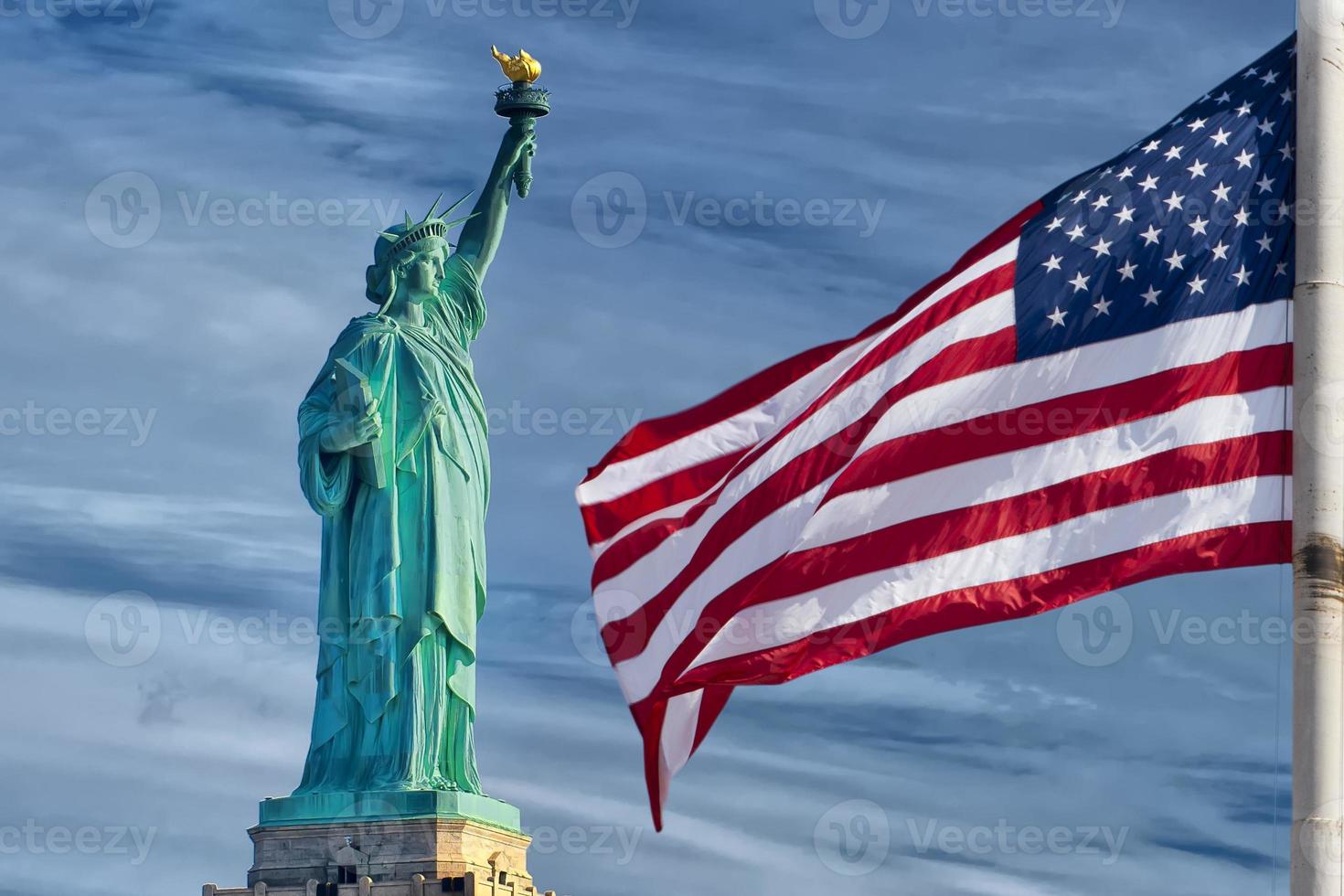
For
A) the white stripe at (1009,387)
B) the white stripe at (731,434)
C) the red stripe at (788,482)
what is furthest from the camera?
the white stripe at (731,434)

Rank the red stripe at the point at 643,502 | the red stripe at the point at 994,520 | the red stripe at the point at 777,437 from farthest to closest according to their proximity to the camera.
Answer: the red stripe at the point at 643,502 → the red stripe at the point at 777,437 → the red stripe at the point at 994,520

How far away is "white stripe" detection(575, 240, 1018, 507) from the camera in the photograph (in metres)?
16.6

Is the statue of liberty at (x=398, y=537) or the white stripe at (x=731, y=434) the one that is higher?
the statue of liberty at (x=398, y=537)

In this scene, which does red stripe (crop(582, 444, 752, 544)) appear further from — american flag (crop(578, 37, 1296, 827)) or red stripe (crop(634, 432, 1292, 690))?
red stripe (crop(634, 432, 1292, 690))

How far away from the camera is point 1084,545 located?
15.0 meters

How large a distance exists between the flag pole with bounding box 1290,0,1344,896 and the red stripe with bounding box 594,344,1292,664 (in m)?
1.49

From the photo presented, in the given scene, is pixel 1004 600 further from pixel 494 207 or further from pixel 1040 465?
pixel 494 207

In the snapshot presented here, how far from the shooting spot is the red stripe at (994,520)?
14.5 metres

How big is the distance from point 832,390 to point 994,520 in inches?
63.6

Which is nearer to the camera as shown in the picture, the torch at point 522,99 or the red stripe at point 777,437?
the red stripe at point 777,437

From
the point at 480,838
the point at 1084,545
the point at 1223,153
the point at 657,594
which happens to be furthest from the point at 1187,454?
the point at 480,838

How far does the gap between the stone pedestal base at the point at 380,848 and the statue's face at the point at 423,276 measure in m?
7.70

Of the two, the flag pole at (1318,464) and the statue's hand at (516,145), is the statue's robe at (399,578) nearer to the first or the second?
the statue's hand at (516,145)

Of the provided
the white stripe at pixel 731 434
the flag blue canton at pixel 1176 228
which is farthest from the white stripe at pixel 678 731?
the flag blue canton at pixel 1176 228
